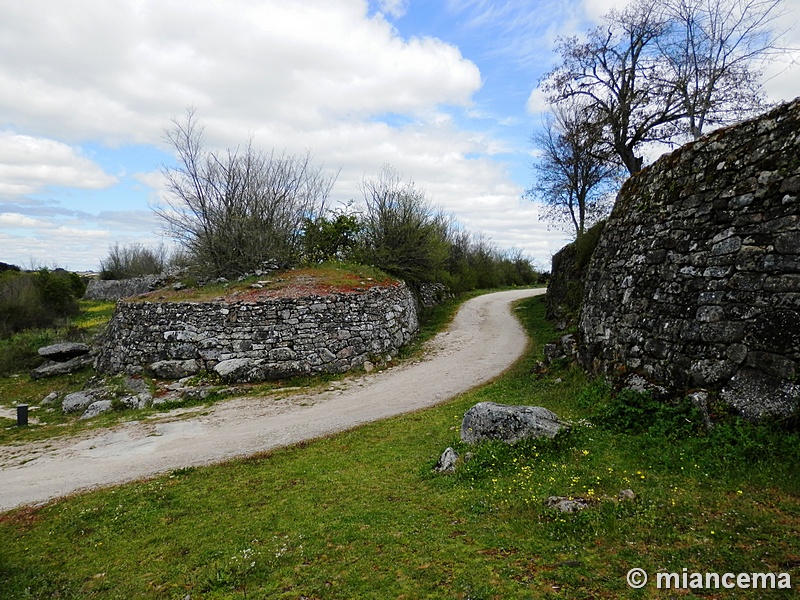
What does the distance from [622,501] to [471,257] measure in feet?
131

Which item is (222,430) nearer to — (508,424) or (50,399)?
(508,424)

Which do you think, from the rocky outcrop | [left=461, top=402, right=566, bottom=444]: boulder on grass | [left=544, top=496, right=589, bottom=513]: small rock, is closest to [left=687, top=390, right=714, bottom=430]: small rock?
[left=461, top=402, right=566, bottom=444]: boulder on grass

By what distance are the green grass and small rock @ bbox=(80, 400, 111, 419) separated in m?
5.76

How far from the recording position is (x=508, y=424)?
6.67 meters

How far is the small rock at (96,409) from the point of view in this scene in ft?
40.0

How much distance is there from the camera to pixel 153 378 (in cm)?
1477

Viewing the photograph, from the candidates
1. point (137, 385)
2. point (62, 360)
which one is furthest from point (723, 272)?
point (62, 360)

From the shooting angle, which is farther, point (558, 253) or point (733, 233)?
point (558, 253)

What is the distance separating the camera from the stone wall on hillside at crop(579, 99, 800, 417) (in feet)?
18.2

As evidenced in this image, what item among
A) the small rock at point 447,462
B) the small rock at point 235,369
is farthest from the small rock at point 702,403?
the small rock at point 235,369

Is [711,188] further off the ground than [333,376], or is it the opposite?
[711,188]

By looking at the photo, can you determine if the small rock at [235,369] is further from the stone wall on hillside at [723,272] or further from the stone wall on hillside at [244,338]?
the stone wall on hillside at [723,272]

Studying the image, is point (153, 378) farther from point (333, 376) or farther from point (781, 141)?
point (781, 141)

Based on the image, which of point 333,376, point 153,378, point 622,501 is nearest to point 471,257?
point 333,376
